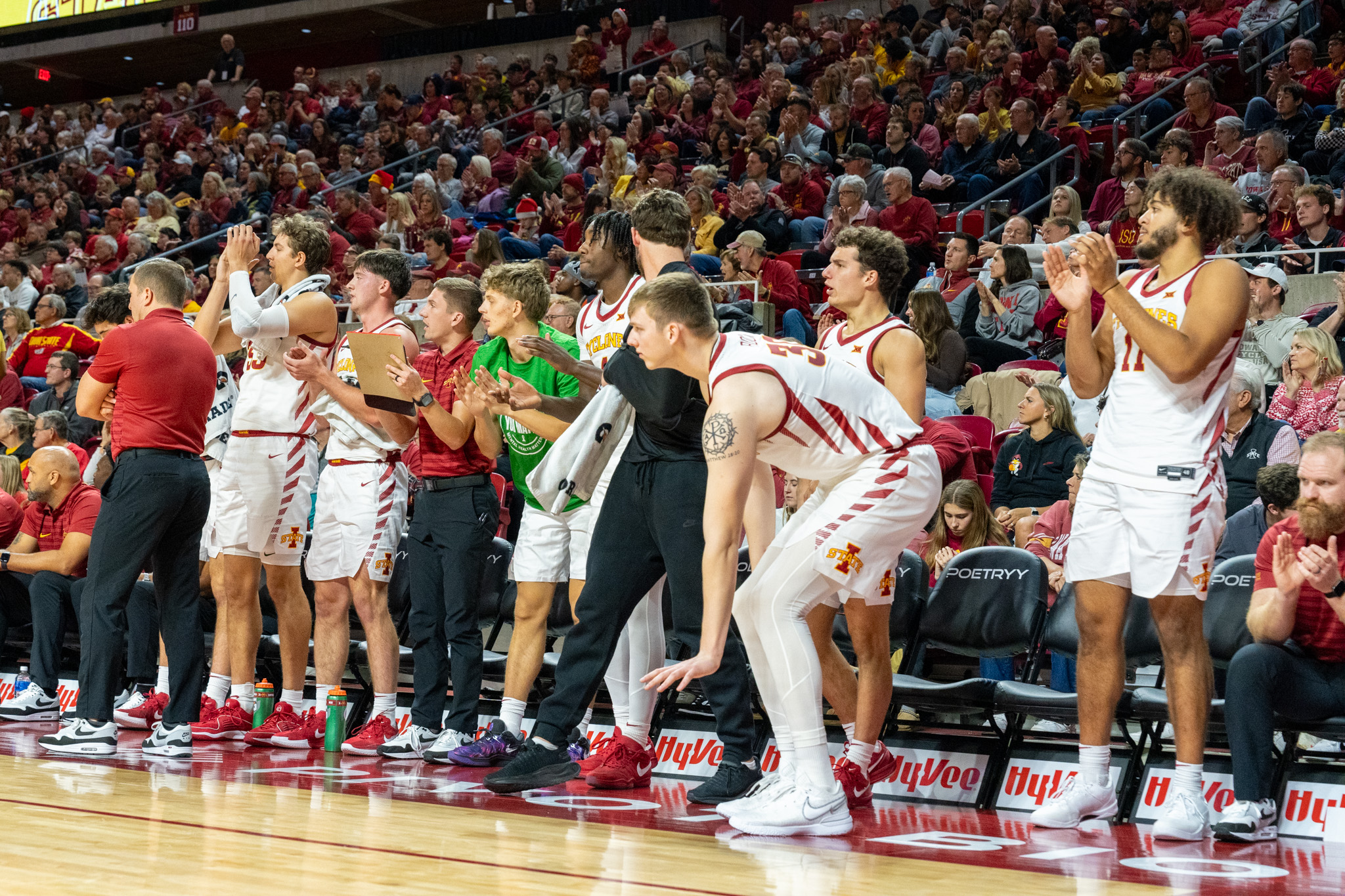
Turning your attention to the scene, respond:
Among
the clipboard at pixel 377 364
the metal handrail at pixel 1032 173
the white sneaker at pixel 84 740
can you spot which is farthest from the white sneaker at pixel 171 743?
the metal handrail at pixel 1032 173

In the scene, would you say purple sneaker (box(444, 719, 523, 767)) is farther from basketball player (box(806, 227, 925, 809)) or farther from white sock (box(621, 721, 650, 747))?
basketball player (box(806, 227, 925, 809))

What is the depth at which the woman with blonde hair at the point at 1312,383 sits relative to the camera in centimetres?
661

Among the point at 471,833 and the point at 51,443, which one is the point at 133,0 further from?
the point at 471,833

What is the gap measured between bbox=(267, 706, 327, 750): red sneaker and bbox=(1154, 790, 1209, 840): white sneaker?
3.34 metres

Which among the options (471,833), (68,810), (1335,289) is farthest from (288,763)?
(1335,289)

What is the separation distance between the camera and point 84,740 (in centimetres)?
535

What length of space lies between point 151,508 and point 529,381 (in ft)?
5.25

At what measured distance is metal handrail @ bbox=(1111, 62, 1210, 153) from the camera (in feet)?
36.5

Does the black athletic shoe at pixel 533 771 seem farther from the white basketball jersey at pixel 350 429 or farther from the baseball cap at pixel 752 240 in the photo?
the baseball cap at pixel 752 240

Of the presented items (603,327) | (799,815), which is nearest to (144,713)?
(603,327)

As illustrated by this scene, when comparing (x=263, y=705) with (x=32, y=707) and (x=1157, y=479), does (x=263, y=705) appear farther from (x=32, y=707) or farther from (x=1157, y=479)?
(x=1157, y=479)

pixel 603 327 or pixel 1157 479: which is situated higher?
pixel 603 327

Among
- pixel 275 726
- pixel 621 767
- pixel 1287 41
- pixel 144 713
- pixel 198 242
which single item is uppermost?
pixel 1287 41

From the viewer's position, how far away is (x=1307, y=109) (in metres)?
10.3
